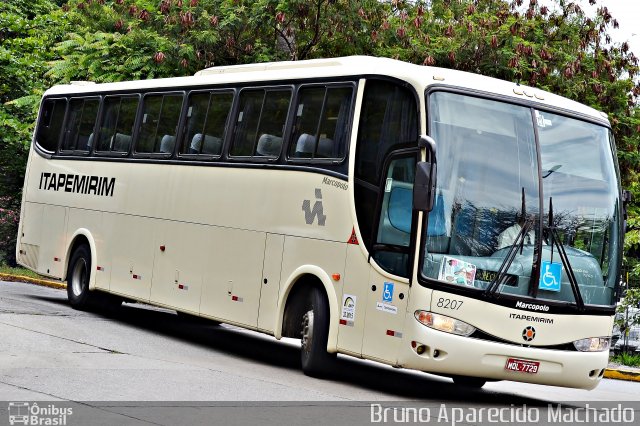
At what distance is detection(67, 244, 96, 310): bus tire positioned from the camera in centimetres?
1967

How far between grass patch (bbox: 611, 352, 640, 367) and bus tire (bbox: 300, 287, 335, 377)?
9964 millimetres

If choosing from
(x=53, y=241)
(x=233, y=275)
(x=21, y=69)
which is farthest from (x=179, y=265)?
(x=21, y=69)

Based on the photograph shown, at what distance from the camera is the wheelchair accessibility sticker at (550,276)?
12398 mm

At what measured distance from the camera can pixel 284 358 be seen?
1614 cm

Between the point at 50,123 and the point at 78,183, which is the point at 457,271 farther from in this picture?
the point at 50,123

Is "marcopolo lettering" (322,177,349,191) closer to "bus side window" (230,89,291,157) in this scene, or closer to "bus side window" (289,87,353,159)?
"bus side window" (289,87,353,159)

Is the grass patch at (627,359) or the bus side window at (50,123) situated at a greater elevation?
the bus side window at (50,123)

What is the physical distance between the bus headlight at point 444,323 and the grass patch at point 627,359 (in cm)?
1058

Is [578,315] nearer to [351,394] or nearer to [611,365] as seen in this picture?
[351,394]

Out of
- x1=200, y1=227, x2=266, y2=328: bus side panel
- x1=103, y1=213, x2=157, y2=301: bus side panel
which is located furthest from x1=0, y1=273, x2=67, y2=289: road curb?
x1=200, y1=227, x2=266, y2=328: bus side panel

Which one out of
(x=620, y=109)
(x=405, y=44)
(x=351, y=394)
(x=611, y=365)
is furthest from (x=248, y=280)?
(x=620, y=109)

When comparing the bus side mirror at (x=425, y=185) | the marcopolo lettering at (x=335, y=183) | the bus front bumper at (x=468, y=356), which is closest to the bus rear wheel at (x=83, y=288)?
the marcopolo lettering at (x=335, y=183)

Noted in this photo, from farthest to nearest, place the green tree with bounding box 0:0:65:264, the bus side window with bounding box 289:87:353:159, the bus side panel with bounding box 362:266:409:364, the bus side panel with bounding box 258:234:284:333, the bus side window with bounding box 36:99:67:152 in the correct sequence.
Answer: the green tree with bounding box 0:0:65:264 < the bus side window with bounding box 36:99:67:152 < the bus side panel with bounding box 258:234:284:333 < the bus side window with bounding box 289:87:353:159 < the bus side panel with bounding box 362:266:409:364

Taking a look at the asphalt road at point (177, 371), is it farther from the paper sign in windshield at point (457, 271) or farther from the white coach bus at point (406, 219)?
the paper sign in windshield at point (457, 271)
